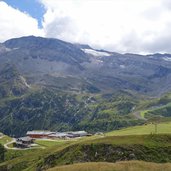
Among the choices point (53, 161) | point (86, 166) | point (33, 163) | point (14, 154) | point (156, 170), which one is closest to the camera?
point (156, 170)

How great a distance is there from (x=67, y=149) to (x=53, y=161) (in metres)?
5.69

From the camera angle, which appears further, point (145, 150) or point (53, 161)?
point (53, 161)

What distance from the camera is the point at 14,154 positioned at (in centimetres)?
19150

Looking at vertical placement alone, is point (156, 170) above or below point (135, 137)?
below

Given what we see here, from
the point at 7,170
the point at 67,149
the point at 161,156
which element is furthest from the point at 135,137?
the point at 7,170

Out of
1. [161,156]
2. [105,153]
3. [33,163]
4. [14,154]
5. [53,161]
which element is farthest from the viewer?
[14,154]

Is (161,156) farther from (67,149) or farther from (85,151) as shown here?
(67,149)

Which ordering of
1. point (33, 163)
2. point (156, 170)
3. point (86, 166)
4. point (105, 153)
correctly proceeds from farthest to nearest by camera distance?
1. point (33, 163)
2. point (105, 153)
3. point (86, 166)
4. point (156, 170)

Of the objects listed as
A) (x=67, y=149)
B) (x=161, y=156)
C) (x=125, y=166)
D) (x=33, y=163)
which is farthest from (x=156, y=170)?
(x=33, y=163)

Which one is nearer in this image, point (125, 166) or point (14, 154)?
point (125, 166)

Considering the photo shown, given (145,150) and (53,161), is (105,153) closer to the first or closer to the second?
(145,150)

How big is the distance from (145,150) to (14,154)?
97.7m

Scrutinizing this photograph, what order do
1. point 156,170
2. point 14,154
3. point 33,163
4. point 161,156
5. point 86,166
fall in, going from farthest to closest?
point 14,154, point 33,163, point 161,156, point 86,166, point 156,170

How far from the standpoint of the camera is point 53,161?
12588 centimetres
